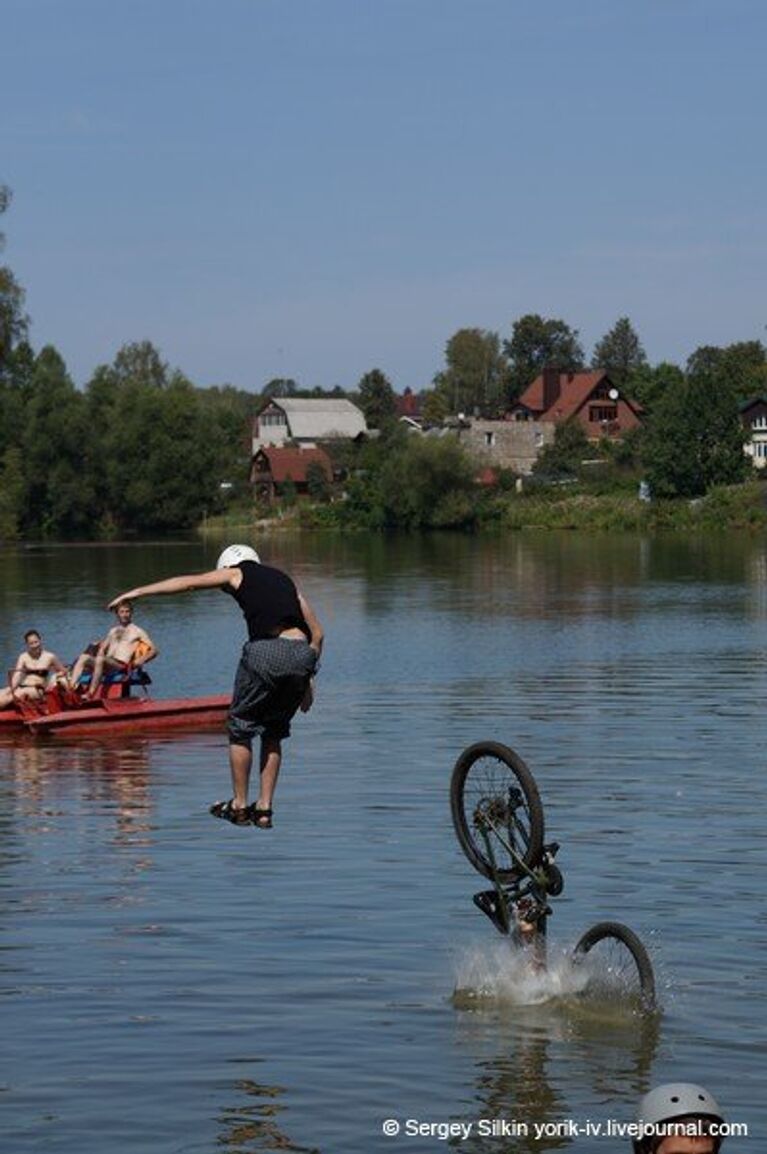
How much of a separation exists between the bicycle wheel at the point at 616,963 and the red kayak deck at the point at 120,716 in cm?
1498

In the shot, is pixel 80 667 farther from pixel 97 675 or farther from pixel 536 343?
pixel 536 343

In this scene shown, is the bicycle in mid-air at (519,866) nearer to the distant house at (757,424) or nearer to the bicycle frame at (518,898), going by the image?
the bicycle frame at (518,898)

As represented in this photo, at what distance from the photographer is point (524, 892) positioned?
Answer: 1244cm

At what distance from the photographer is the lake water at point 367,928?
38.1 ft

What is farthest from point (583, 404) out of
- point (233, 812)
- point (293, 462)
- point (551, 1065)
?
point (551, 1065)

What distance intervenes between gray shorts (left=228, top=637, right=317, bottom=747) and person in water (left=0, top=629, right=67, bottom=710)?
47.3 ft

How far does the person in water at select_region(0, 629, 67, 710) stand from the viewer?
27500 mm

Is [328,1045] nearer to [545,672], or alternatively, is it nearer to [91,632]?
[545,672]

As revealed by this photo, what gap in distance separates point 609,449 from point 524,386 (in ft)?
178

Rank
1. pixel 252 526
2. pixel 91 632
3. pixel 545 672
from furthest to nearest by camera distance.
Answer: pixel 252 526 → pixel 91 632 → pixel 545 672

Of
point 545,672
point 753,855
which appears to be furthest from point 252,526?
point 753,855

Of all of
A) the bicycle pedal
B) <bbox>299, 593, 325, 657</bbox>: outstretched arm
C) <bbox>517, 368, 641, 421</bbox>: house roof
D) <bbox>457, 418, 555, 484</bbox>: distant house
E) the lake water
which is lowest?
the lake water

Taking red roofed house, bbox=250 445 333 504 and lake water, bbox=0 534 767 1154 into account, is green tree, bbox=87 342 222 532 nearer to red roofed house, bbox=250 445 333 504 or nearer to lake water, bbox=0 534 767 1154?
red roofed house, bbox=250 445 333 504

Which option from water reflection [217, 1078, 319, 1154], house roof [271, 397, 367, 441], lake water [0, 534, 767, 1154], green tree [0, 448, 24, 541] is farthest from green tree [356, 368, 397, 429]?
water reflection [217, 1078, 319, 1154]
